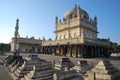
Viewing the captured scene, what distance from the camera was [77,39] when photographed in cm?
3006

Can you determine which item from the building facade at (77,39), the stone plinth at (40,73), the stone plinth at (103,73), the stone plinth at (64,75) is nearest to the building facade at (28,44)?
the building facade at (77,39)

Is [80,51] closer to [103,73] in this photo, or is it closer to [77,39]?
[77,39]

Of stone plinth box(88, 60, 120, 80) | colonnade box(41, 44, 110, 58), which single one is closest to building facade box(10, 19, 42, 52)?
colonnade box(41, 44, 110, 58)

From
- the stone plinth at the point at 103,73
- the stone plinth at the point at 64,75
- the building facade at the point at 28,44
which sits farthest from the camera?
the building facade at the point at 28,44

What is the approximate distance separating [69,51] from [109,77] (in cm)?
2718

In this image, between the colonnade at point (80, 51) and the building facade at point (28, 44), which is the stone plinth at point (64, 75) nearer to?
the colonnade at point (80, 51)

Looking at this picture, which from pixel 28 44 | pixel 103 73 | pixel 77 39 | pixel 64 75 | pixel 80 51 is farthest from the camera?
pixel 28 44

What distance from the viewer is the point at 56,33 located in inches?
1699

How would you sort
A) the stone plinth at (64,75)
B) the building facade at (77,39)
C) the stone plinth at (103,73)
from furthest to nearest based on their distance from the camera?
the building facade at (77,39)
the stone plinth at (103,73)
the stone plinth at (64,75)

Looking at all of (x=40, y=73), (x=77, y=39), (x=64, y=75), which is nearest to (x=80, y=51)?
(x=77, y=39)

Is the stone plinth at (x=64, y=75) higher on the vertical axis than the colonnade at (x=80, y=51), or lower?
lower

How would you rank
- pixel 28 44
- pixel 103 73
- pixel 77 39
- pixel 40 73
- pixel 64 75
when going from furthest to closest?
pixel 28 44 → pixel 77 39 → pixel 40 73 → pixel 103 73 → pixel 64 75

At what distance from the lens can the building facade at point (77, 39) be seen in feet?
101

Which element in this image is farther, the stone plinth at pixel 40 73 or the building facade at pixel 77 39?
the building facade at pixel 77 39
